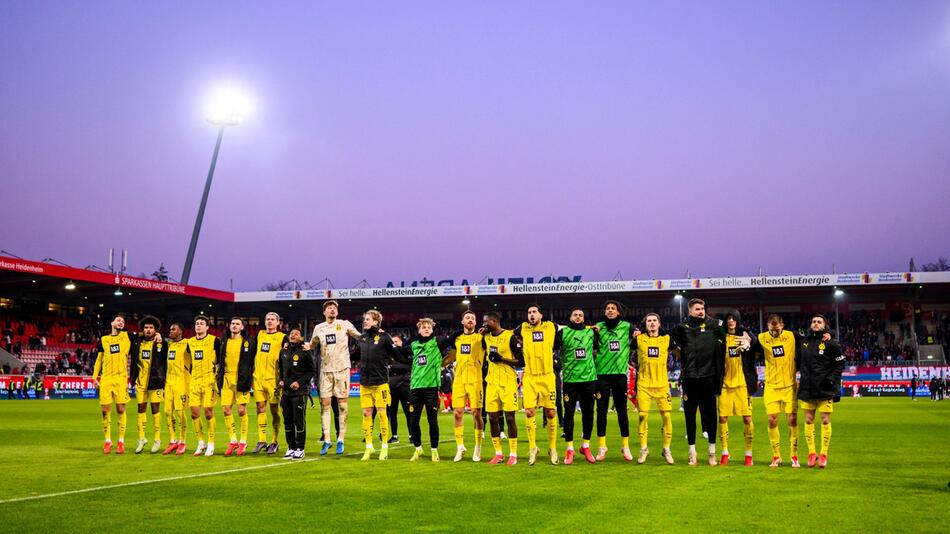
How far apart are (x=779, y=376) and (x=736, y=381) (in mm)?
618

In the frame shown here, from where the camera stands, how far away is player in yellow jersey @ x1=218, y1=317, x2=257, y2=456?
1385 cm

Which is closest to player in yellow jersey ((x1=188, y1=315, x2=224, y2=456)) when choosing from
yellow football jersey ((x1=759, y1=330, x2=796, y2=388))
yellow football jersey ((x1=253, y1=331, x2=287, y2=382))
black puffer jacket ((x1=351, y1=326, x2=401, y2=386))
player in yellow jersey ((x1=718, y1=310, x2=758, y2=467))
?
yellow football jersey ((x1=253, y1=331, x2=287, y2=382))

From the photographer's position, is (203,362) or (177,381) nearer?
(203,362)

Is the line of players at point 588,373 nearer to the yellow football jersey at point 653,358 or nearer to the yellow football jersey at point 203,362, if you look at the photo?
the yellow football jersey at point 653,358

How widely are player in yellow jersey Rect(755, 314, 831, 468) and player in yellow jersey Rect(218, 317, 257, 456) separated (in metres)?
8.25

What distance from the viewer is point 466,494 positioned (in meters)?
8.76

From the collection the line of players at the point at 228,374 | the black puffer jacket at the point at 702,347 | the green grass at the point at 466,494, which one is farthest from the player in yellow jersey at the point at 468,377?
the black puffer jacket at the point at 702,347

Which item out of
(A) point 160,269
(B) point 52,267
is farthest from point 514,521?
(A) point 160,269

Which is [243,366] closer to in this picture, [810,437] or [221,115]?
[810,437]

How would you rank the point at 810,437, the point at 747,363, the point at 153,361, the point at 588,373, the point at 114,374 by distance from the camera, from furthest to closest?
1. the point at 153,361
2. the point at 114,374
3. the point at 588,373
4. the point at 747,363
5. the point at 810,437

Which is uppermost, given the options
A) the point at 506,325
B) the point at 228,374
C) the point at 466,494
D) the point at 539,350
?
the point at 506,325

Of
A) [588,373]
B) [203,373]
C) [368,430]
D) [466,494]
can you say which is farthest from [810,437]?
[203,373]

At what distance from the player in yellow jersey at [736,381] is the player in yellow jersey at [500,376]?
10.1 ft

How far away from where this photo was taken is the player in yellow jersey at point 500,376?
12.2 metres
